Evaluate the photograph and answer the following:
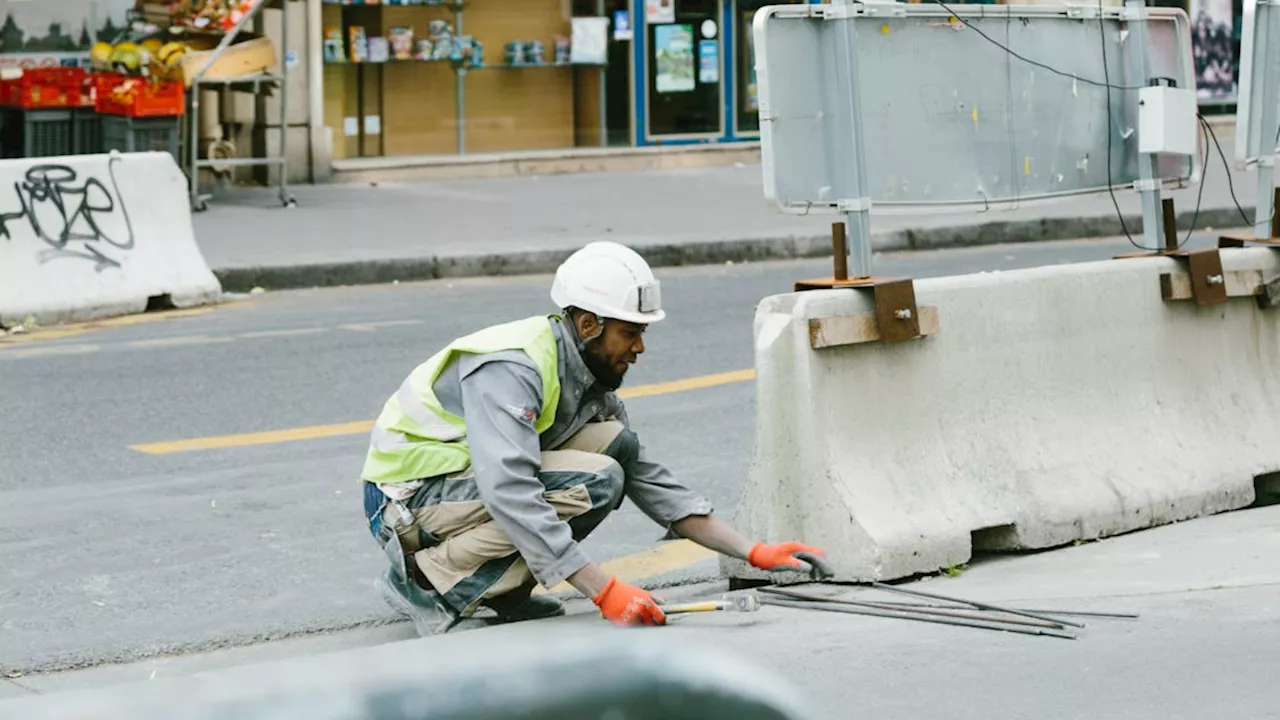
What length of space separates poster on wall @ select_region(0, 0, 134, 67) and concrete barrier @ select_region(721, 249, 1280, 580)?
11.8m

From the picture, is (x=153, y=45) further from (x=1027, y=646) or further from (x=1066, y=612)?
(x=1027, y=646)

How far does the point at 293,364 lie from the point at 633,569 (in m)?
3.72

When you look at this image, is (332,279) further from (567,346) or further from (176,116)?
(567,346)

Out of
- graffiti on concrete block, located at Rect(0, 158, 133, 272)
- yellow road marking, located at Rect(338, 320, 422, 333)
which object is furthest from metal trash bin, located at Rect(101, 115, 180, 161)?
yellow road marking, located at Rect(338, 320, 422, 333)

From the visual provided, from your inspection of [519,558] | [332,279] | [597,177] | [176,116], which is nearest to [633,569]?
[519,558]

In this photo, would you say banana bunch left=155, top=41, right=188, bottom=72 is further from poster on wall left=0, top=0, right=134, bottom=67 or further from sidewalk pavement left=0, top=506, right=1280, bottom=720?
sidewalk pavement left=0, top=506, right=1280, bottom=720

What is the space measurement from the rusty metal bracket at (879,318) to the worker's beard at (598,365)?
664 mm

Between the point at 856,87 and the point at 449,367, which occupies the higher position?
the point at 856,87

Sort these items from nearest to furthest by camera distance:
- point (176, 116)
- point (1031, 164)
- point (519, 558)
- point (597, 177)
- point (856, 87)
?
point (519, 558) → point (856, 87) → point (1031, 164) → point (176, 116) → point (597, 177)

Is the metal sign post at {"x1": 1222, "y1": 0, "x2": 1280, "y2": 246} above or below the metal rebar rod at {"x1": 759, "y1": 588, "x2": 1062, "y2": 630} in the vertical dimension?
above

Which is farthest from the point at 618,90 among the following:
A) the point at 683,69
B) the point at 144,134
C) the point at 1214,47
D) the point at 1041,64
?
the point at 1041,64

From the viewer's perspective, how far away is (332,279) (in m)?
12.5

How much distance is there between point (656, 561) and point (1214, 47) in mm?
19113

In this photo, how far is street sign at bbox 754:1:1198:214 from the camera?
5707 mm
